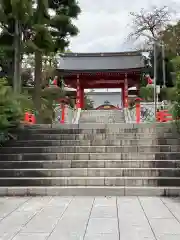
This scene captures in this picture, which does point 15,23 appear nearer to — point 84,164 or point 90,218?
point 84,164

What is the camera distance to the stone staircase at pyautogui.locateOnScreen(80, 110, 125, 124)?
19.8 metres

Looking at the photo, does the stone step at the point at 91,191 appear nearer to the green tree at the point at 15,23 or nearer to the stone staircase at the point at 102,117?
the green tree at the point at 15,23

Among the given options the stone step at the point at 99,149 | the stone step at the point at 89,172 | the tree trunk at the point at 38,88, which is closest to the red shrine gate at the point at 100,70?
the tree trunk at the point at 38,88

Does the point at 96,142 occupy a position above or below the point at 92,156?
above

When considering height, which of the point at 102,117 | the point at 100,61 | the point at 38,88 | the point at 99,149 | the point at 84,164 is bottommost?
the point at 84,164

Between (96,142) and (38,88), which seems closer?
(96,142)

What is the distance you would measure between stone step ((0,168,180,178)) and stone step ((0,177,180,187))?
25 centimetres

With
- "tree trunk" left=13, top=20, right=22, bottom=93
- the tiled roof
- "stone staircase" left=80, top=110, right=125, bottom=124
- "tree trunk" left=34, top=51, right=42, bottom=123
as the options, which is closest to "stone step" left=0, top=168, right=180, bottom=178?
"tree trunk" left=13, top=20, right=22, bottom=93

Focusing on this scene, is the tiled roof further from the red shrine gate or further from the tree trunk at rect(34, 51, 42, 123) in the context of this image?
the tree trunk at rect(34, 51, 42, 123)

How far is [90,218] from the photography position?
4.72 metres

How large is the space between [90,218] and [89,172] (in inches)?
104

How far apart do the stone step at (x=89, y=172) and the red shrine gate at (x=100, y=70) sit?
1515 centimetres

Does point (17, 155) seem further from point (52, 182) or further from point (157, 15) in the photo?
point (157, 15)

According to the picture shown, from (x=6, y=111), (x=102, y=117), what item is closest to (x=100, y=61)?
(x=102, y=117)
